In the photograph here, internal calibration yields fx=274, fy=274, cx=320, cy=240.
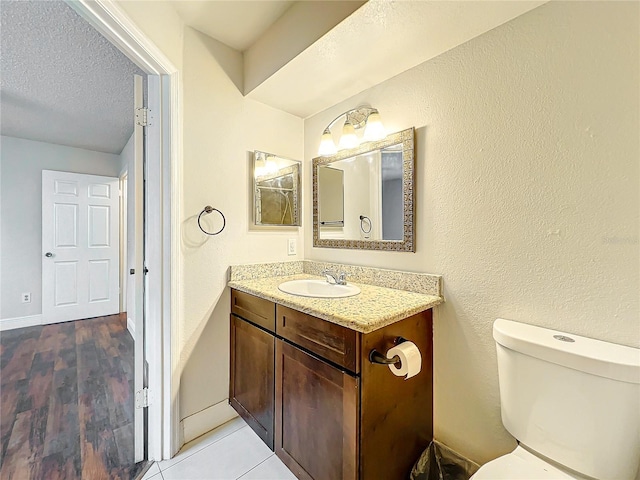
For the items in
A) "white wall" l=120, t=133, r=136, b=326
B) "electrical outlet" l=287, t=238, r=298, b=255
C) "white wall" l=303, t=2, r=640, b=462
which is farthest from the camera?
"white wall" l=120, t=133, r=136, b=326

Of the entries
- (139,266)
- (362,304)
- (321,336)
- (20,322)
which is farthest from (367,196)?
(20,322)

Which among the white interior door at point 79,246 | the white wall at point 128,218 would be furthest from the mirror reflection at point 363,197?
the white interior door at point 79,246

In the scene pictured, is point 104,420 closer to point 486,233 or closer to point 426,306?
point 426,306

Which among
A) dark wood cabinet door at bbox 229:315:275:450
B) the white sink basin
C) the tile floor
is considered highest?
the white sink basin

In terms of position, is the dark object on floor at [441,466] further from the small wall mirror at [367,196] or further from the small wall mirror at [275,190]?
the small wall mirror at [275,190]

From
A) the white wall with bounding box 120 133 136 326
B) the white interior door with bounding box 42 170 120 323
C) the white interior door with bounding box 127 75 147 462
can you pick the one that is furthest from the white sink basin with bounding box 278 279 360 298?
the white interior door with bounding box 42 170 120 323

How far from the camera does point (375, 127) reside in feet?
5.03

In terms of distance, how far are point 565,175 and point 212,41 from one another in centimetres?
188

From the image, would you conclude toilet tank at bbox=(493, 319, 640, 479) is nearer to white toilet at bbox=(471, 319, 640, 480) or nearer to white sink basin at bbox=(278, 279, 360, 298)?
white toilet at bbox=(471, 319, 640, 480)

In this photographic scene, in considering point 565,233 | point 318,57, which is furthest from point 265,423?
point 318,57

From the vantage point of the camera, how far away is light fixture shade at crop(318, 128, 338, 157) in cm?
179

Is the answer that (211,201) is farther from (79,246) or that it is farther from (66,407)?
(79,246)

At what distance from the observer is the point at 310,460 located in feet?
3.75

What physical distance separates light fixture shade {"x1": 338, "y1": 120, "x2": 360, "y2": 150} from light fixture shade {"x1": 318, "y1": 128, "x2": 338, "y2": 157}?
119 millimetres
